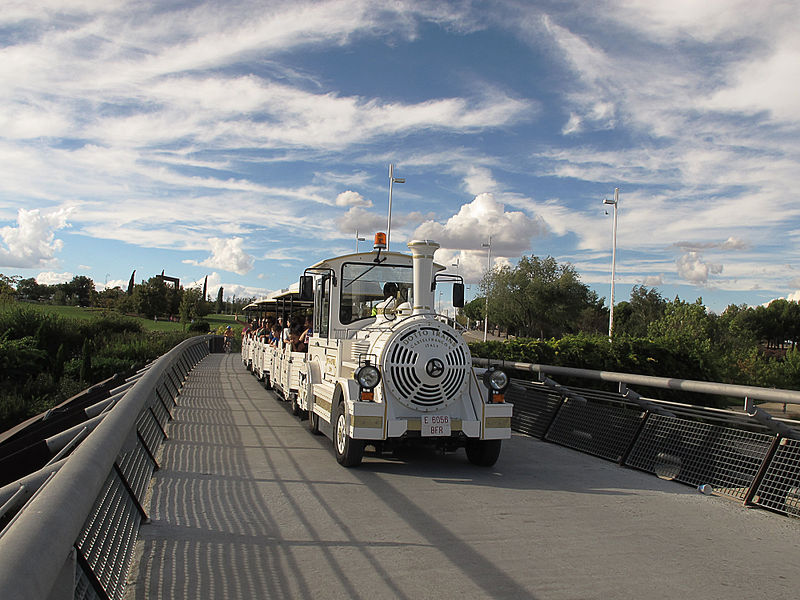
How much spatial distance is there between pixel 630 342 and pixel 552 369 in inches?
150

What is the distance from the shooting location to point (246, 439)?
31.5 ft

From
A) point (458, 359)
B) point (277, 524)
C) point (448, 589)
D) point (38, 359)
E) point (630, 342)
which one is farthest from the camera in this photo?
point (38, 359)

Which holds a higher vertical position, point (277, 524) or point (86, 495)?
point (86, 495)

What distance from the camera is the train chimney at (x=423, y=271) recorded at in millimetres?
8336

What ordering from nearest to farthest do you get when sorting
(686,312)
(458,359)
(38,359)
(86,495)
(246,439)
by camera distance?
(86,495) < (458,359) < (246,439) < (38,359) < (686,312)

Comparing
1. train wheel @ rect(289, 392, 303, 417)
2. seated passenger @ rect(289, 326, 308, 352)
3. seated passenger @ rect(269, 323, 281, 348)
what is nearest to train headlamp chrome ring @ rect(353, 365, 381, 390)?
seated passenger @ rect(289, 326, 308, 352)

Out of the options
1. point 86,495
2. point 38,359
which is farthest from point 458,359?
point 38,359

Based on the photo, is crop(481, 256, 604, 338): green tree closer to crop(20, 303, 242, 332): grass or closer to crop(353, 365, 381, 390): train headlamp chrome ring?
crop(20, 303, 242, 332): grass

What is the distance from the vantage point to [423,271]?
841cm

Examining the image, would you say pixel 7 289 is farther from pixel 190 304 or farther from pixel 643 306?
pixel 643 306

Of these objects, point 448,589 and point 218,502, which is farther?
point 218,502

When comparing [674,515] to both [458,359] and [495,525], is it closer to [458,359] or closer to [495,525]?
[495,525]

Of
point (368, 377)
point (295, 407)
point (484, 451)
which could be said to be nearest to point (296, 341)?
point (295, 407)

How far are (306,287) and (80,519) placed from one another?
700 centimetres
